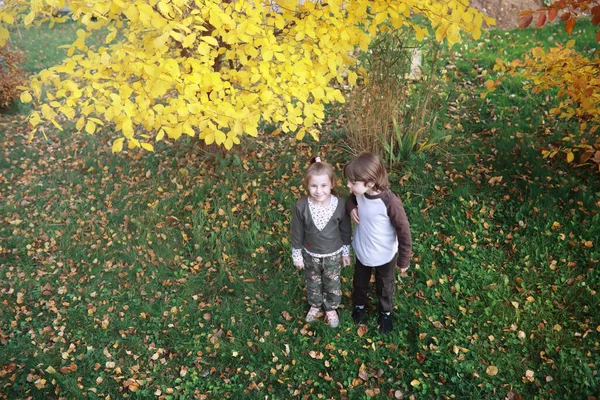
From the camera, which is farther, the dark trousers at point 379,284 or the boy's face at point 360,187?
the dark trousers at point 379,284

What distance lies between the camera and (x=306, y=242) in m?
3.44

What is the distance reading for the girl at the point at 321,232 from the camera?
3.12 m

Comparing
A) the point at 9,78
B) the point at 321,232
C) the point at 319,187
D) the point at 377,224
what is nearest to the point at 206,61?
the point at 319,187

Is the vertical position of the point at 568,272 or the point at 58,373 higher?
the point at 568,272

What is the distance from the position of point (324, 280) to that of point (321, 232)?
0.51 metres

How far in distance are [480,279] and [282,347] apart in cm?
175

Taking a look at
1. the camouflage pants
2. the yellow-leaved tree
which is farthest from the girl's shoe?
the yellow-leaved tree

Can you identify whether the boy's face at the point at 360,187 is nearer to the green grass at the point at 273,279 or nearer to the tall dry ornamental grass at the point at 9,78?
the green grass at the point at 273,279

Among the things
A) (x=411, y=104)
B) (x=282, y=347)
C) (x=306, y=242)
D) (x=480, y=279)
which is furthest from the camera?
(x=411, y=104)

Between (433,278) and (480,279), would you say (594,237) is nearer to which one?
(480,279)

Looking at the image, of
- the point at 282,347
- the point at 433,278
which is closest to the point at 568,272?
the point at 433,278

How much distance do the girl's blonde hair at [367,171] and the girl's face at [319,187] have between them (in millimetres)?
161

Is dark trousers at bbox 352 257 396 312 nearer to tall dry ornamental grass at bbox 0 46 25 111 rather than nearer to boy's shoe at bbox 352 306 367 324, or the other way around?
boy's shoe at bbox 352 306 367 324

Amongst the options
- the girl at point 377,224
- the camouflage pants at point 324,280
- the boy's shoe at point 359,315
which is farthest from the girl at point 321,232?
the boy's shoe at point 359,315
